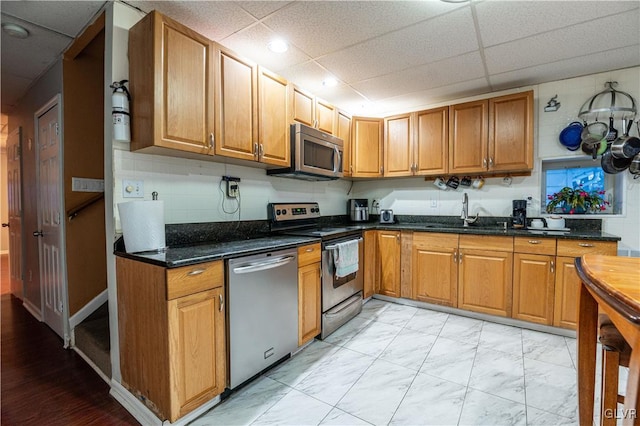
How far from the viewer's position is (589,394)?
4.28ft

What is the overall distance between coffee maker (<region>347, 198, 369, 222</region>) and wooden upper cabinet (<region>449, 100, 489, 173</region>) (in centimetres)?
121

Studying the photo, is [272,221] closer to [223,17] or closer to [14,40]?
[223,17]

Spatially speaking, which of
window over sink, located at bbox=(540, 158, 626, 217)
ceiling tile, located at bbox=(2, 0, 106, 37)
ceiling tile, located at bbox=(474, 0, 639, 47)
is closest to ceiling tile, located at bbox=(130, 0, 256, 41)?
ceiling tile, located at bbox=(2, 0, 106, 37)

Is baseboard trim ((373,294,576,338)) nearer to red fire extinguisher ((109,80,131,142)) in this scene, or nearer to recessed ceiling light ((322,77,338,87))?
recessed ceiling light ((322,77,338,87))

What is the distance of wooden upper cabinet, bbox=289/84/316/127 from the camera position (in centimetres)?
258

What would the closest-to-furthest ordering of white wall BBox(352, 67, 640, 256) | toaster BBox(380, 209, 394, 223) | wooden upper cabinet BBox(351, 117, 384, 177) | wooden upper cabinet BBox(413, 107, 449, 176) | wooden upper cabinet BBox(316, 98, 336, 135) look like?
white wall BBox(352, 67, 640, 256) < wooden upper cabinet BBox(316, 98, 336, 135) < wooden upper cabinet BBox(413, 107, 449, 176) < wooden upper cabinet BBox(351, 117, 384, 177) < toaster BBox(380, 209, 394, 223)

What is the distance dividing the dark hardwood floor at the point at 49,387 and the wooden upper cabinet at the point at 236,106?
171 cm

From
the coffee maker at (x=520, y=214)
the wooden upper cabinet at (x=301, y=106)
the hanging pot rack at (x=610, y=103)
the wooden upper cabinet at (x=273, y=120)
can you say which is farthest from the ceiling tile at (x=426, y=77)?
the coffee maker at (x=520, y=214)

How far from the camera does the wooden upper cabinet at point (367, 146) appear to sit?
11.7 feet

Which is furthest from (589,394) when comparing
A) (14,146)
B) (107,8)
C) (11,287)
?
(11,287)

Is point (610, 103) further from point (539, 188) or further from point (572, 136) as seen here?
point (539, 188)

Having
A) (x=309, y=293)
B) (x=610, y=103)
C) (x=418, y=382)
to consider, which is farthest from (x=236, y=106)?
(x=610, y=103)

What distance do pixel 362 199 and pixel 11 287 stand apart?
4915 millimetres

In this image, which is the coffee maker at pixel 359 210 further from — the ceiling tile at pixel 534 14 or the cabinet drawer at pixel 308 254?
the ceiling tile at pixel 534 14
